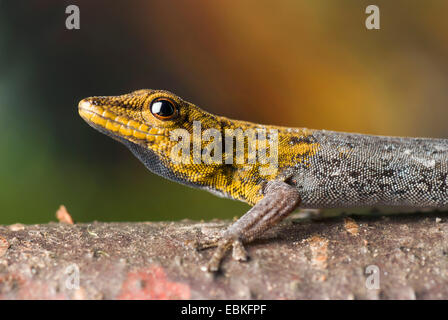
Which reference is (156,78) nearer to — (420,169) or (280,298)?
(420,169)

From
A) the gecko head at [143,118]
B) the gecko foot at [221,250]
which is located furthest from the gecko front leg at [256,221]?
the gecko head at [143,118]

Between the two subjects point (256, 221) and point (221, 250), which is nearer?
point (221, 250)

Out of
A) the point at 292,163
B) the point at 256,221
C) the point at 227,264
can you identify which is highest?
the point at 292,163

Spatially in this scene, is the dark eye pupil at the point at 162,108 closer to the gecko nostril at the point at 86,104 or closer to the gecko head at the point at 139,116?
the gecko head at the point at 139,116

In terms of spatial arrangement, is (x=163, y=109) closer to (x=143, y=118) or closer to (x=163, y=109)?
(x=163, y=109)

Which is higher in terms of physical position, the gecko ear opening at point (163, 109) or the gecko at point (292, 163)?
the gecko ear opening at point (163, 109)

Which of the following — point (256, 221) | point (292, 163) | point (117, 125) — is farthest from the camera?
point (292, 163)

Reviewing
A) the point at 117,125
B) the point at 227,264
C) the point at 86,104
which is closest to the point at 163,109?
the point at 117,125

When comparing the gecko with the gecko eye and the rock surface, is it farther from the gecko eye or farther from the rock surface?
the rock surface

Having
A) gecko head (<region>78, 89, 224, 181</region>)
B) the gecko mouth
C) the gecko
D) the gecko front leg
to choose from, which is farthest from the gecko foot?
the gecko mouth
